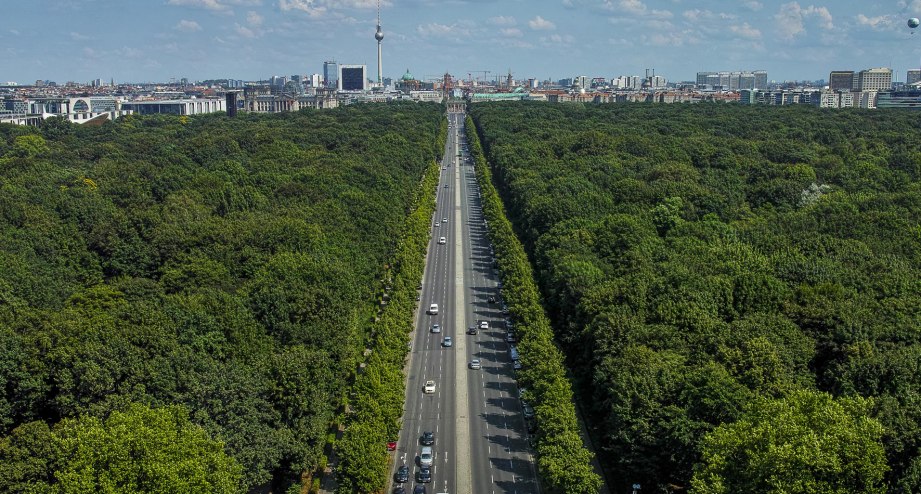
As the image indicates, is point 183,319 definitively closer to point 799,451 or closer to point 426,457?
point 426,457

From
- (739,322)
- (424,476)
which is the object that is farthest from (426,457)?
(739,322)

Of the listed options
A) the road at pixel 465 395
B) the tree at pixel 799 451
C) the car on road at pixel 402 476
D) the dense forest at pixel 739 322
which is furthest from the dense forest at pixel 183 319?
the tree at pixel 799 451

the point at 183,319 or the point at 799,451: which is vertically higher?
the point at 183,319

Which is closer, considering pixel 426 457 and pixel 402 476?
pixel 402 476

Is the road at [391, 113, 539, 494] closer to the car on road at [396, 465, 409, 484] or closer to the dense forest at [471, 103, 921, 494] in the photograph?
the car on road at [396, 465, 409, 484]

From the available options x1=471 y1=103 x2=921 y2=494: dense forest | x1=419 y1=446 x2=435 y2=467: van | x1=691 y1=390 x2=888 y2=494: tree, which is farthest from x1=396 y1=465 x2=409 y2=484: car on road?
x1=691 y1=390 x2=888 y2=494: tree

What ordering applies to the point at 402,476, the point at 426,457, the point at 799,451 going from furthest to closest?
the point at 426,457
the point at 402,476
the point at 799,451

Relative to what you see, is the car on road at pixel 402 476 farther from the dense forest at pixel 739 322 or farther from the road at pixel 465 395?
the dense forest at pixel 739 322
